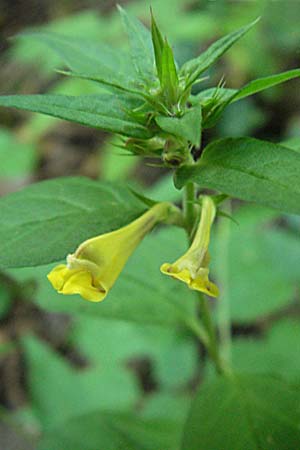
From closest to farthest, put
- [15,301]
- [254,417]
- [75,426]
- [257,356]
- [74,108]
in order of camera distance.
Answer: [74,108] < [254,417] < [75,426] < [257,356] < [15,301]

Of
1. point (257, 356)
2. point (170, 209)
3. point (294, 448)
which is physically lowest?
point (257, 356)

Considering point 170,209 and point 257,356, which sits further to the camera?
point 257,356

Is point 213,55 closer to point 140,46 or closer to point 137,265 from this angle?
point 140,46

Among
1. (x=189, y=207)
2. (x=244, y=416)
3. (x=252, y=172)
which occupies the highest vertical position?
(x=252, y=172)

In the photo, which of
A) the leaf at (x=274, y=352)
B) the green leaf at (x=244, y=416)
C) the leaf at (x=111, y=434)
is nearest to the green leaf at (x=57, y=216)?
the green leaf at (x=244, y=416)

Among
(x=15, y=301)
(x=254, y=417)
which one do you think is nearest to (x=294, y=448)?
(x=254, y=417)

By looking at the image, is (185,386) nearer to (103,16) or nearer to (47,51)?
(47,51)

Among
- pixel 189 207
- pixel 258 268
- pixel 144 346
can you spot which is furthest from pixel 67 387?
pixel 189 207

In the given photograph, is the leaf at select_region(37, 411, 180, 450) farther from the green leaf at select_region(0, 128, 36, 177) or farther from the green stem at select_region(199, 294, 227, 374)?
the green leaf at select_region(0, 128, 36, 177)
